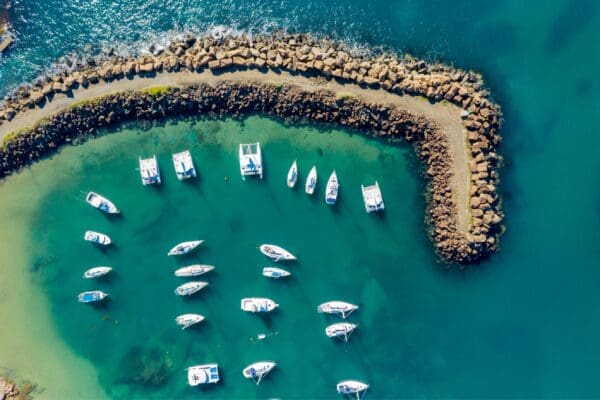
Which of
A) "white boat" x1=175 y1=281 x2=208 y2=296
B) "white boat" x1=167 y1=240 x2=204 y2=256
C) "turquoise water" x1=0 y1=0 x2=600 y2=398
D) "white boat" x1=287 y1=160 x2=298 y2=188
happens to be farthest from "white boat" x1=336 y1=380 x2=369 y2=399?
"white boat" x1=287 y1=160 x2=298 y2=188

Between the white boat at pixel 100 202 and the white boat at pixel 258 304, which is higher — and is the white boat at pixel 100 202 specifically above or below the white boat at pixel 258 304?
above

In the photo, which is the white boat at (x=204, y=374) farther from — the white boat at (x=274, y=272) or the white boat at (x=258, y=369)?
the white boat at (x=274, y=272)

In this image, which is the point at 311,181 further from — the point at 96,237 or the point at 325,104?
the point at 96,237

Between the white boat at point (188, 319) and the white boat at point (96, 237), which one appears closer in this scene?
the white boat at point (96, 237)

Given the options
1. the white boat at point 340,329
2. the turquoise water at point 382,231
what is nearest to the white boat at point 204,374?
the turquoise water at point 382,231

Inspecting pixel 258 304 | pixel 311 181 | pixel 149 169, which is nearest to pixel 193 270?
pixel 258 304

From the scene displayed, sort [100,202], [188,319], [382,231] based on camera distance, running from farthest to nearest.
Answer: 1. [188,319]
2. [382,231]
3. [100,202]

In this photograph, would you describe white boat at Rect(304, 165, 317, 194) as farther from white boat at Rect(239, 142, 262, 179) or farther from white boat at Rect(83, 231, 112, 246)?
white boat at Rect(83, 231, 112, 246)
